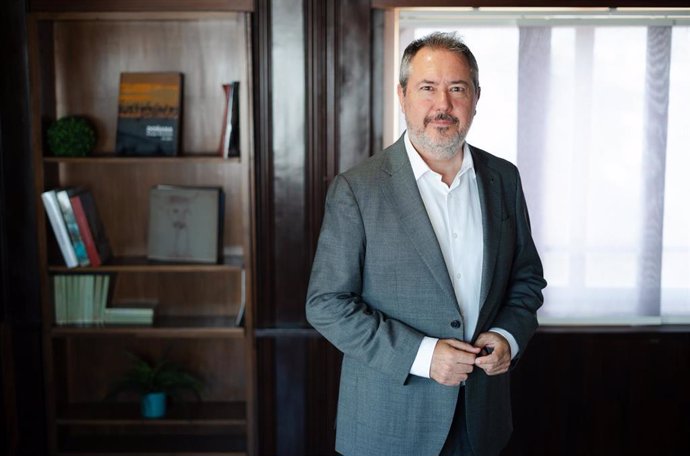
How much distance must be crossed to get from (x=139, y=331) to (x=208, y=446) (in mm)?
589

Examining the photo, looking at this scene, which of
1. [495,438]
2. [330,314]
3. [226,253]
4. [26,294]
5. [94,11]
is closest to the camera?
[330,314]

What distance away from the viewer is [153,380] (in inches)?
129

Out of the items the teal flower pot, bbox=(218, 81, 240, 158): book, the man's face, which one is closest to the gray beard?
the man's face

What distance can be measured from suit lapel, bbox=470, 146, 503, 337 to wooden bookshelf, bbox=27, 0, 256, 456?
118 cm

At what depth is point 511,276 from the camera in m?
2.12

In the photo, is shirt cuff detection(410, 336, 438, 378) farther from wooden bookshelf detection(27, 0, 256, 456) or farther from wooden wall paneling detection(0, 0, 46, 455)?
wooden wall paneling detection(0, 0, 46, 455)

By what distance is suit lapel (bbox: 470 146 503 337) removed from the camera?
194cm

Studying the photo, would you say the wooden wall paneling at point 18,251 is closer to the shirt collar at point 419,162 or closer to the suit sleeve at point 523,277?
the shirt collar at point 419,162

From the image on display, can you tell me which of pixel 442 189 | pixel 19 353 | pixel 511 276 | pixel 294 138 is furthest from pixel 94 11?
pixel 511 276

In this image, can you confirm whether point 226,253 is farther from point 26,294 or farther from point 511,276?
point 511,276

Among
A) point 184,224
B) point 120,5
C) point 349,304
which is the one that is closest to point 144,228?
point 184,224

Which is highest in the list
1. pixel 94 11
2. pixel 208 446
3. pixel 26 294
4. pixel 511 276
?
pixel 94 11

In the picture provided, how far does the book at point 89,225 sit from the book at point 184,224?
201mm

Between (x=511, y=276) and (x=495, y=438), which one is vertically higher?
(x=511, y=276)
